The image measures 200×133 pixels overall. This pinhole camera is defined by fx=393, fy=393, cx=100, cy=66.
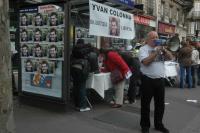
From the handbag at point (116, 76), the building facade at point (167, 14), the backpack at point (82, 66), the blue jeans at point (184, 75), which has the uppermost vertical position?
the building facade at point (167, 14)

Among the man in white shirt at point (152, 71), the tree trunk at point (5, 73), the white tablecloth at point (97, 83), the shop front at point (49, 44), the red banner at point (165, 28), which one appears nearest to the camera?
the tree trunk at point (5, 73)

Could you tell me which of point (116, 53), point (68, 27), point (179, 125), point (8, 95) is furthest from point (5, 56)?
point (116, 53)

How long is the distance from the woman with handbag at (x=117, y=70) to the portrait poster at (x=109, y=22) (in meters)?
0.47

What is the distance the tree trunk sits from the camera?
3.08 meters

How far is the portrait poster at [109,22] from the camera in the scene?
817 cm

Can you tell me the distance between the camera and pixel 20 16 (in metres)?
8.54

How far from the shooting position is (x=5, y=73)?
313cm

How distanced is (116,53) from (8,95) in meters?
5.87

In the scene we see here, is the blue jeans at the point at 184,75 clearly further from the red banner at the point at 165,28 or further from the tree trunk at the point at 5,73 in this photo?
the red banner at the point at 165,28

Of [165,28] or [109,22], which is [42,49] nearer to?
[109,22]

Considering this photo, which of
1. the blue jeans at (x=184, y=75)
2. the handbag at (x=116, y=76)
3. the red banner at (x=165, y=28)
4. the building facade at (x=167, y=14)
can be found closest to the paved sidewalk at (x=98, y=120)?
the handbag at (x=116, y=76)

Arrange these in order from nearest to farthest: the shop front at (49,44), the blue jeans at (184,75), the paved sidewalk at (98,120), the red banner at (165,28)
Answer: the paved sidewalk at (98,120) < the shop front at (49,44) < the blue jeans at (184,75) < the red banner at (165,28)

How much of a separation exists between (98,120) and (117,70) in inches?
63.3

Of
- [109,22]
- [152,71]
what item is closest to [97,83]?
[109,22]
